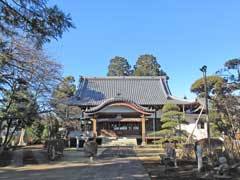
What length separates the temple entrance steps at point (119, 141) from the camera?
25987mm

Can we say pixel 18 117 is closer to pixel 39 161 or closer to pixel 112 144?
pixel 39 161

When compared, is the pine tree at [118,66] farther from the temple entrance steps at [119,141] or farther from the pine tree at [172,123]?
the pine tree at [172,123]

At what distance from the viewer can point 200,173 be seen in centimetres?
971

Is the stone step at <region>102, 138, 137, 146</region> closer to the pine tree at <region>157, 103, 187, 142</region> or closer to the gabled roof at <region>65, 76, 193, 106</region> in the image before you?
the gabled roof at <region>65, 76, 193, 106</region>

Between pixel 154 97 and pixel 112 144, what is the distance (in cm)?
733

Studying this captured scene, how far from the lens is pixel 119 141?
26891mm

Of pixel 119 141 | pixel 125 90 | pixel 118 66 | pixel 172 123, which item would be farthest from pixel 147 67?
pixel 172 123

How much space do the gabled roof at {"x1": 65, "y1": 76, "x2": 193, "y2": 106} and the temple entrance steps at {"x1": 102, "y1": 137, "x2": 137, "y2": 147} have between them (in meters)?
3.58

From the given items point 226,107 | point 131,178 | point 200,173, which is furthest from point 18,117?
point 226,107

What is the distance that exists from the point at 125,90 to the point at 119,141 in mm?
7332

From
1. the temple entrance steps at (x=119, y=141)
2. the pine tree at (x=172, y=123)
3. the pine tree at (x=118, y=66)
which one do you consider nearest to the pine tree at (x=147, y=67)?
the pine tree at (x=118, y=66)

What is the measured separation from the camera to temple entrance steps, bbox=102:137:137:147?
2599 centimetres

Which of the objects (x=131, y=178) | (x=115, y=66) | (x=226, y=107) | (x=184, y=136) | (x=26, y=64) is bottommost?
(x=131, y=178)

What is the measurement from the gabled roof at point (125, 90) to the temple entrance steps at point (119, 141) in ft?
11.8
